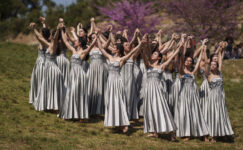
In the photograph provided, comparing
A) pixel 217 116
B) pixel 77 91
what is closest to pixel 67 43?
pixel 77 91

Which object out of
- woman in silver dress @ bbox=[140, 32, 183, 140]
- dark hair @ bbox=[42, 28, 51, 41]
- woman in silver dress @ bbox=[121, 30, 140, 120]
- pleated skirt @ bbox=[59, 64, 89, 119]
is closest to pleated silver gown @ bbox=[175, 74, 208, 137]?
woman in silver dress @ bbox=[140, 32, 183, 140]

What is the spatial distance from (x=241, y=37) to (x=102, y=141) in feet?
72.8

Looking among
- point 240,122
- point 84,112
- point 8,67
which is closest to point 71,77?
point 84,112

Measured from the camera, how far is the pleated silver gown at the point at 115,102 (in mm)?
11047

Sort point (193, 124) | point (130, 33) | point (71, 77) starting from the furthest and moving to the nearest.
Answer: point (130, 33)
point (71, 77)
point (193, 124)

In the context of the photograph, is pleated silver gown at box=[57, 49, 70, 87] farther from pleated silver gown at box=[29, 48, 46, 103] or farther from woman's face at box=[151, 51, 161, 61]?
woman's face at box=[151, 51, 161, 61]

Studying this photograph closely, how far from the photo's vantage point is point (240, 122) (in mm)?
14078

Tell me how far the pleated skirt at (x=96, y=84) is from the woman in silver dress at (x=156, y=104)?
2.75 m

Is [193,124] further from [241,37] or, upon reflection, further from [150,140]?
[241,37]

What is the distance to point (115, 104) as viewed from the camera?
36.4 feet

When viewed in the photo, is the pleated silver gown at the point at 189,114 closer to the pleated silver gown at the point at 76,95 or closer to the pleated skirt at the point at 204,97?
the pleated skirt at the point at 204,97

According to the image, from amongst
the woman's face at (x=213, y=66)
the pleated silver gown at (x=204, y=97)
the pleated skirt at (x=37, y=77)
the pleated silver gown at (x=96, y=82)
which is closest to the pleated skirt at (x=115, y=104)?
the pleated silver gown at (x=96, y=82)

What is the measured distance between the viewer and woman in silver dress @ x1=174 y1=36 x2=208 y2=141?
1108cm

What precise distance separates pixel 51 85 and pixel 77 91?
137 cm
